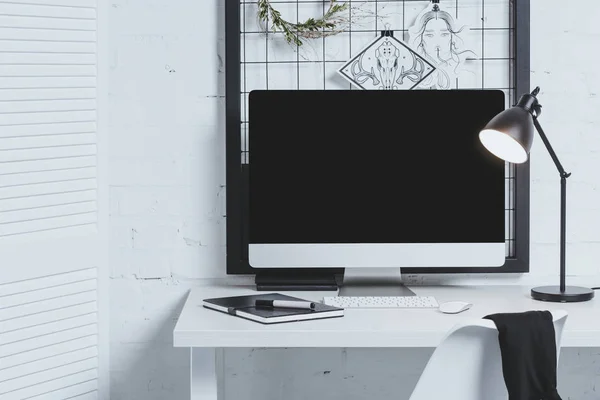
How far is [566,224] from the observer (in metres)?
2.44

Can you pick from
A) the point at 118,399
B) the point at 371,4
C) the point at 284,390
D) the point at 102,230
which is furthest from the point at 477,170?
the point at 118,399

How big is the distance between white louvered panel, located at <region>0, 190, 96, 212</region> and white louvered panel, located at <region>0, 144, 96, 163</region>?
102 mm

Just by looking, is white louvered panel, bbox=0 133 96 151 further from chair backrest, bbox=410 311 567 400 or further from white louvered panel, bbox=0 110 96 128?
chair backrest, bbox=410 311 567 400

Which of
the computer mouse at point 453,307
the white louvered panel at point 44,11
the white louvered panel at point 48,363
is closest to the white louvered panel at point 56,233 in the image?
the white louvered panel at point 48,363

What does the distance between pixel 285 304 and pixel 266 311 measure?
0.06m

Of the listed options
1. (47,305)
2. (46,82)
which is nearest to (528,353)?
(47,305)

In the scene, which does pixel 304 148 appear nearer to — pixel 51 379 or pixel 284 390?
pixel 284 390

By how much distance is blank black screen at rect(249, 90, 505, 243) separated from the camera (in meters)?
2.22

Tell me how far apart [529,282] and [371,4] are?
3.07ft

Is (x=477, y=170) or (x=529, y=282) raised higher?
(x=477, y=170)

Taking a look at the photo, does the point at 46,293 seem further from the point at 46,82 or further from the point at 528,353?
the point at 528,353

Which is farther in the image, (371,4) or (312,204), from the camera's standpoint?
(371,4)

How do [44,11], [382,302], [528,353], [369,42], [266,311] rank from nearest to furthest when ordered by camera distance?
[528,353]
[266,311]
[382,302]
[44,11]
[369,42]

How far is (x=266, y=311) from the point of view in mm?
1943
